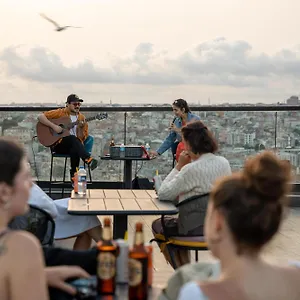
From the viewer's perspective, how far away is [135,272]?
2150 mm

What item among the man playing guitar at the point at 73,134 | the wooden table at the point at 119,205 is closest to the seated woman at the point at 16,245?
the wooden table at the point at 119,205

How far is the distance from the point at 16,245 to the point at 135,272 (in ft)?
1.66

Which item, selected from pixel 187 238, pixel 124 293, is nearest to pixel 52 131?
pixel 187 238

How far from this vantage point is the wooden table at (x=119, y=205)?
3.94m

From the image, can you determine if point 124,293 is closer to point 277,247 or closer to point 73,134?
point 277,247

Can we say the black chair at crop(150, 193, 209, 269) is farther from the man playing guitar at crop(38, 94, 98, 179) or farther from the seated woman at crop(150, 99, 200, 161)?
the man playing guitar at crop(38, 94, 98, 179)

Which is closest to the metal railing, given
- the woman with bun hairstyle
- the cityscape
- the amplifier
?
the cityscape

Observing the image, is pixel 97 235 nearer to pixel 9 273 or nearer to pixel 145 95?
pixel 9 273

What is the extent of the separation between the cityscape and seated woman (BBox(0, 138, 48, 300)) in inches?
275

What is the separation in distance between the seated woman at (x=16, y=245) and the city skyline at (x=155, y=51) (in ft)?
25.5

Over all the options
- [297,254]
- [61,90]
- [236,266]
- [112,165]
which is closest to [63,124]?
[112,165]

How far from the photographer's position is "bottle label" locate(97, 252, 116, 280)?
2143mm

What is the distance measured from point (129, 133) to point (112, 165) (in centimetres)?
50

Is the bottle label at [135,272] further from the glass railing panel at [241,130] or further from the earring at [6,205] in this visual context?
the glass railing panel at [241,130]
